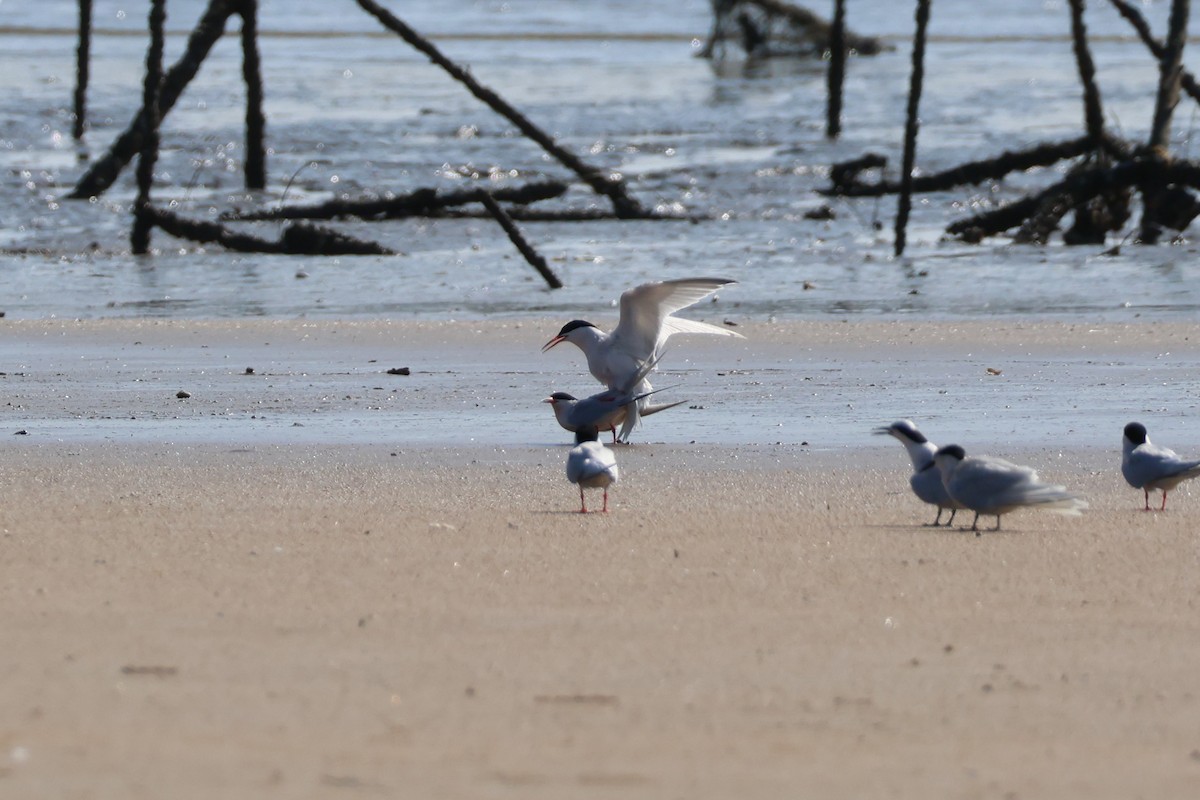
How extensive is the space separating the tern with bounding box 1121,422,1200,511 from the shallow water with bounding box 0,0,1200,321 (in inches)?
268

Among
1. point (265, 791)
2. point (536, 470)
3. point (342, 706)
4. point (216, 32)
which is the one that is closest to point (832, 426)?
point (536, 470)

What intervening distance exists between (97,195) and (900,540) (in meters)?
16.3

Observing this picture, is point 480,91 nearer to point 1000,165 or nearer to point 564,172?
point 1000,165

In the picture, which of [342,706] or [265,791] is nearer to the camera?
[265,791]

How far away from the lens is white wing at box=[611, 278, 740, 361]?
29.3 ft

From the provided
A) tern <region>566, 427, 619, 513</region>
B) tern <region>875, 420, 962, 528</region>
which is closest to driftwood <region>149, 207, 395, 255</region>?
tern <region>566, 427, 619, 513</region>

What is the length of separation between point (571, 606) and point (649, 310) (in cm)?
423

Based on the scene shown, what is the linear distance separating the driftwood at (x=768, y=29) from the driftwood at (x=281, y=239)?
104ft

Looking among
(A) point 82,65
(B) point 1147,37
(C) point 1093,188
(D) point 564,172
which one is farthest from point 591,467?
(A) point 82,65

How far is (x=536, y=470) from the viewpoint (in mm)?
7316

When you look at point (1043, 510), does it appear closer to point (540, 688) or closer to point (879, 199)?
point (540, 688)

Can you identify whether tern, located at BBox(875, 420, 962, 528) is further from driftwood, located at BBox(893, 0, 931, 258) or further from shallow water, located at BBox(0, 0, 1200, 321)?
driftwood, located at BBox(893, 0, 931, 258)

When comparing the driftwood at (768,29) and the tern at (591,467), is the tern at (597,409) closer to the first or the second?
the tern at (591,467)

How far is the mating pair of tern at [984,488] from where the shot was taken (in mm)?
5762
